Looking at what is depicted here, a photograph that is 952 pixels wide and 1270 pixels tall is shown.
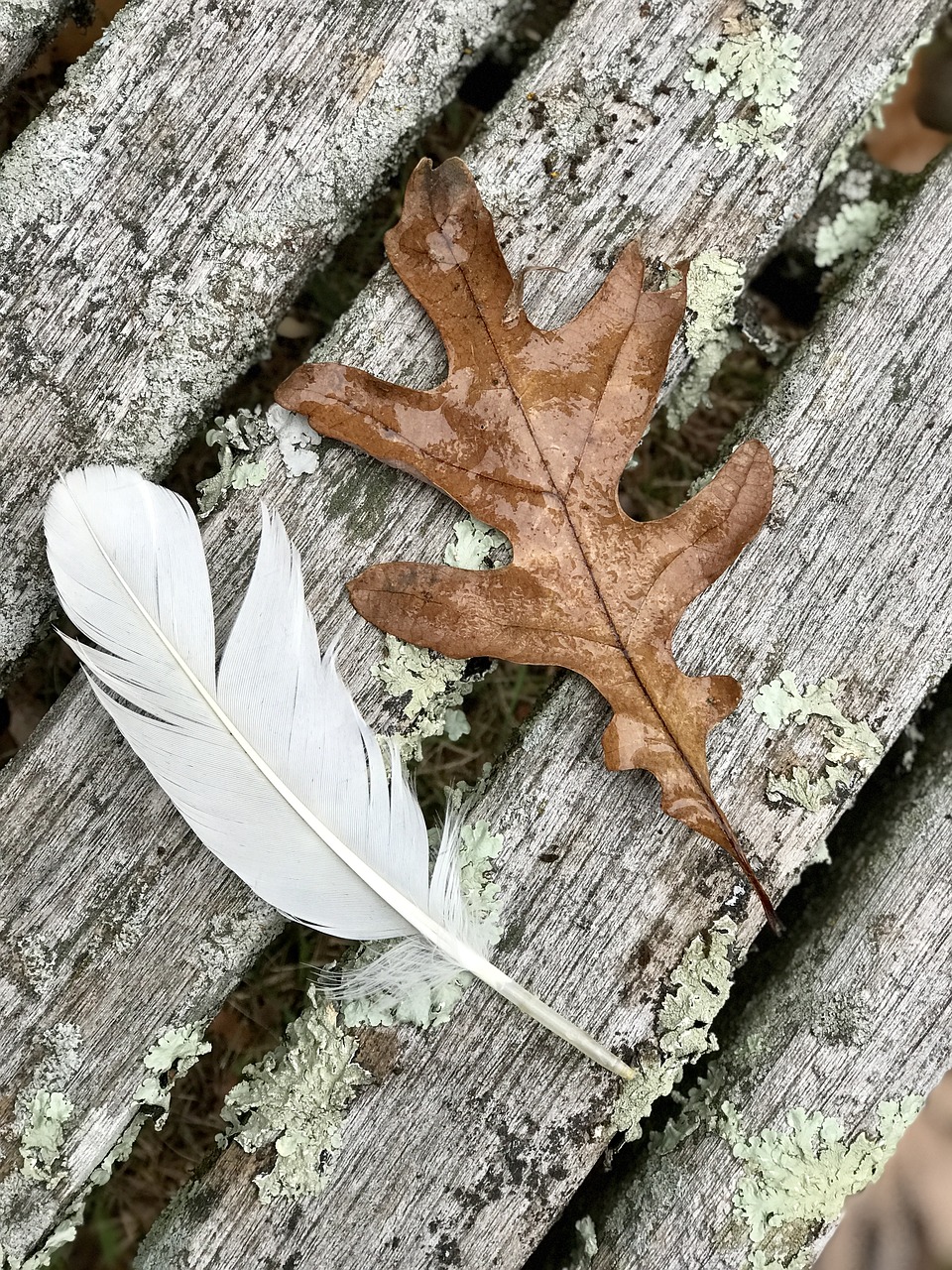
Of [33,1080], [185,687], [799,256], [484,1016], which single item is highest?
[799,256]

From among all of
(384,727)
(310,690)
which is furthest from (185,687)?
(384,727)

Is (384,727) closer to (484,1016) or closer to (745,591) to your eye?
(484,1016)

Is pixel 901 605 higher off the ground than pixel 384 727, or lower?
higher

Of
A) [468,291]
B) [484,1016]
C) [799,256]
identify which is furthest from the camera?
[799,256]

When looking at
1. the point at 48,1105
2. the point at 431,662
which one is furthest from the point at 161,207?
the point at 48,1105

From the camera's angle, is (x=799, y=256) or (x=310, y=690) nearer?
(x=310, y=690)

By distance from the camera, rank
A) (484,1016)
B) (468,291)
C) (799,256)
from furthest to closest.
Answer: (799,256) → (484,1016) → (468,291)

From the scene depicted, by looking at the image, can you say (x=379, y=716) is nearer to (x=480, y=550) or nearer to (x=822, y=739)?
(x=480, y=550)

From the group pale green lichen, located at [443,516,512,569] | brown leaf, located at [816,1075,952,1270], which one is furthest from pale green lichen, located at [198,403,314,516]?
brown leaf, located at [816,1075,952,1270]
